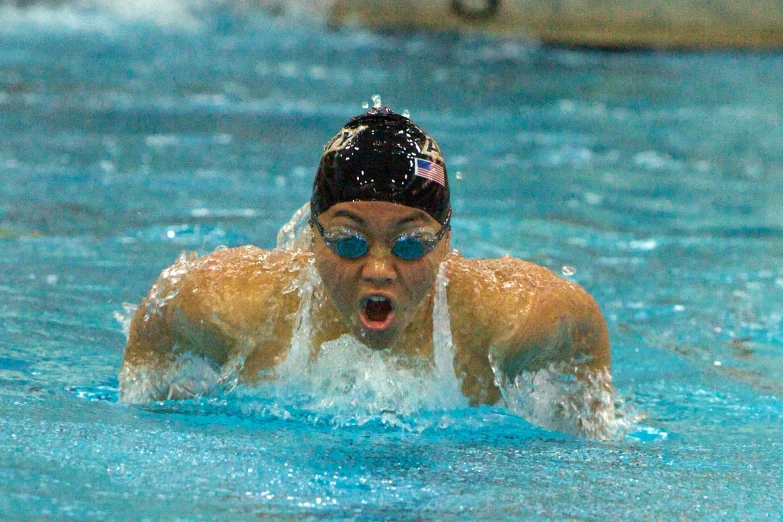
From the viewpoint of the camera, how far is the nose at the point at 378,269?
2.59 metres

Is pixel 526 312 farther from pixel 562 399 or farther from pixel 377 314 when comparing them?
pixel 377 314

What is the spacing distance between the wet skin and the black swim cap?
0.06 meters

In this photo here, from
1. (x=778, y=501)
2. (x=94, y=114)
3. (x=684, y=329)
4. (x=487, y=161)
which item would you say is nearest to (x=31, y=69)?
(x=94, y=114)

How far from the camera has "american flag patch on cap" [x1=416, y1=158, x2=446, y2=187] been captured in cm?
270

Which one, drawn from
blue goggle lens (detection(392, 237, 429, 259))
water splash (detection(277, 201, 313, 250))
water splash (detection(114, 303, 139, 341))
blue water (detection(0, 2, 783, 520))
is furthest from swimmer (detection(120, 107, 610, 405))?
water splash (detection(114, 303, 139, 341))

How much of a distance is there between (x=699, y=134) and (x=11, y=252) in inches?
230

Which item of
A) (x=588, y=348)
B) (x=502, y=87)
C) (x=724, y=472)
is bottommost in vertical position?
(x=724, y=472)

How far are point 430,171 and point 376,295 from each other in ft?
1.13

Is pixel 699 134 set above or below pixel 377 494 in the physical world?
above

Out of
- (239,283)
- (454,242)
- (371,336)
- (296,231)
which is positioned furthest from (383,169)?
(454,242)

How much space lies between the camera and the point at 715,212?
20.9ft

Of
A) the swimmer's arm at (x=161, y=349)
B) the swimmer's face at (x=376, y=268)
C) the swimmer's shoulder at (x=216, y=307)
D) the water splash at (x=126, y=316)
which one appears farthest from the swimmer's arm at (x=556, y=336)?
the water splash at (x=126, y=316)

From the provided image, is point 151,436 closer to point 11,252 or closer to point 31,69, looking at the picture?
point 11,252

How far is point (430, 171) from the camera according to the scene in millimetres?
2723
